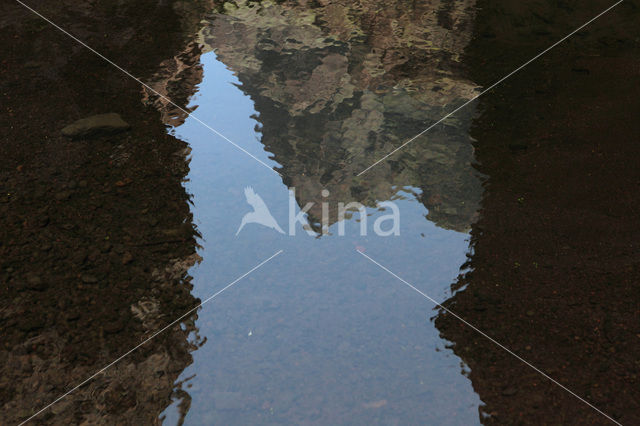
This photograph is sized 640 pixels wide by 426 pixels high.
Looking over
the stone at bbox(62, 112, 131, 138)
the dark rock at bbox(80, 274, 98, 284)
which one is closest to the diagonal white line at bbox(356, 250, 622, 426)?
the dark rock at bbox(80, 274, 98, 284)

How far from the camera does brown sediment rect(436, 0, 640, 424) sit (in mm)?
1372

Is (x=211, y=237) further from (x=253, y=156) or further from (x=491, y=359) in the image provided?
(x=491, y=359)

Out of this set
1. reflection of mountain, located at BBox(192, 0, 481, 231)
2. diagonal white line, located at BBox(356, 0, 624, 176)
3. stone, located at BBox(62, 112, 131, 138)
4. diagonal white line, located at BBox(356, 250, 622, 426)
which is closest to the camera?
diagonal white line, located at BBox(356, 250, 622, 426)

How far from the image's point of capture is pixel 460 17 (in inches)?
126

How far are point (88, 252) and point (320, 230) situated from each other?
72cm

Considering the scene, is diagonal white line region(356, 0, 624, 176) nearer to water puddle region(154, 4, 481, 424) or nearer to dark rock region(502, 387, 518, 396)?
water puddle region(154, 4, 481, 424)

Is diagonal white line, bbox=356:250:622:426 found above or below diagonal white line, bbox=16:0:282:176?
below

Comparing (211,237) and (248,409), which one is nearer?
(248,409)

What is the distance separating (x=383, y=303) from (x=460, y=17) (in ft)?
7.34

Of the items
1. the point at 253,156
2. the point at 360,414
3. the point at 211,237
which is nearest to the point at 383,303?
the point at 360,414

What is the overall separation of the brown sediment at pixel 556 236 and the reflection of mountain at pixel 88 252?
81 cm

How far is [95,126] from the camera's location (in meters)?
2.27

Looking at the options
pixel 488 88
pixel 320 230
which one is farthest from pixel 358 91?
pixel 320 230

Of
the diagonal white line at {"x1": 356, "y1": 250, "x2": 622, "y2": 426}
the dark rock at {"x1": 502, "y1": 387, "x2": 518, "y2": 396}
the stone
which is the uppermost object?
the stone
